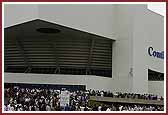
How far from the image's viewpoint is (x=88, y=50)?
3641 centimetres

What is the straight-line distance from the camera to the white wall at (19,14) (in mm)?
28672

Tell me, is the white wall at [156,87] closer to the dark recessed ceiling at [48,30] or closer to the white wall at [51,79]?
the white wall at [51,79]

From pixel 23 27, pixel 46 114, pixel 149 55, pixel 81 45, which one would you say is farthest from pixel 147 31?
pixel 46 114

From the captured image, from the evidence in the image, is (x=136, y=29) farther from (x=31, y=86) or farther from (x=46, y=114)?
(x=46, y=114)

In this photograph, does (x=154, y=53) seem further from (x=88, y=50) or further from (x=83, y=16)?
(x=83, y=16)

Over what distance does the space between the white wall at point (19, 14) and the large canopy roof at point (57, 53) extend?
197 inches

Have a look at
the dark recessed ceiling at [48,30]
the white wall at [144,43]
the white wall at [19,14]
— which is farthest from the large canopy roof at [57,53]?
the white wall at [19,14]

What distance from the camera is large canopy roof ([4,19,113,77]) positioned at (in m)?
35.5

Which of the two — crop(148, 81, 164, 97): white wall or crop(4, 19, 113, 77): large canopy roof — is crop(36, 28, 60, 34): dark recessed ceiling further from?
crop(148, 81, 164, 97): white wall

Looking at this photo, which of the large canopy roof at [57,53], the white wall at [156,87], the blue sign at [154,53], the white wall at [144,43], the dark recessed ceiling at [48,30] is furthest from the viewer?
the blue sign at [154,53]

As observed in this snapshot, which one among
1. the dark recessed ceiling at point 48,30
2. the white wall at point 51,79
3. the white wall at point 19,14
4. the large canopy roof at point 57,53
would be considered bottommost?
the white wall at point 51,79

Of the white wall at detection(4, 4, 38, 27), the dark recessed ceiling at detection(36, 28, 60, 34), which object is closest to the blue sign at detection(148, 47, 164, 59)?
the dark recessed ceiling at detection(36, 28, 60, 34)

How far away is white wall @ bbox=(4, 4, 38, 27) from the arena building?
1.94 metres

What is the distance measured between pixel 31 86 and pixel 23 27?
5.35 metres
